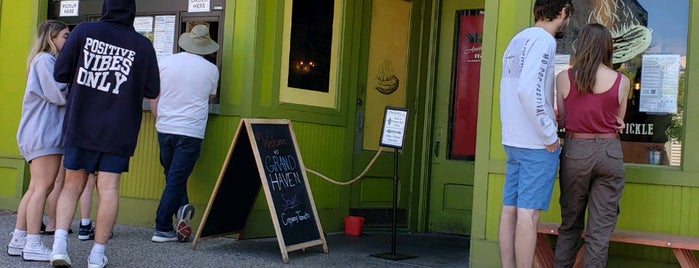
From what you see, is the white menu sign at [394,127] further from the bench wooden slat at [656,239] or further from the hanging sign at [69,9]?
the hanging sign at [69,9]

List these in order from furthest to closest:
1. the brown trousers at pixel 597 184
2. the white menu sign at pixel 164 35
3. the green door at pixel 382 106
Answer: the green door at pixel 382 106, the white menu sign at pixel 164 35, the brown trousers at pixel 597 184

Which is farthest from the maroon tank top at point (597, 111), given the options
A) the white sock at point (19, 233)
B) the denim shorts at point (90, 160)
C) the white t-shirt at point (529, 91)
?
the white sock at point (19, 233)

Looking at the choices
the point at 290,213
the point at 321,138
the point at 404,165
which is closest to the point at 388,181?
the point at 404,165

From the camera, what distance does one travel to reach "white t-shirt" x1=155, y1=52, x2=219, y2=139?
647 cm

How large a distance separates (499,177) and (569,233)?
0.83m

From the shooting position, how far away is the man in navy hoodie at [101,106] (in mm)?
4824

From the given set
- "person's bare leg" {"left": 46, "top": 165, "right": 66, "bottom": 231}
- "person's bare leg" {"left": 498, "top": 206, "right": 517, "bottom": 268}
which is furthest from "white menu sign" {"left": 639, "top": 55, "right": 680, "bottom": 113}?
"person's bare leg" {"left": 46, "top": 165, "right": 66, "bottom": 231}

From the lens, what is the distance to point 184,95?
6.46 m

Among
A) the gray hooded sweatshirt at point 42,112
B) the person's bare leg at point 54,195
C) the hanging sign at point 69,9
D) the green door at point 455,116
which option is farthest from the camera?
the hanging sign at point 69,9

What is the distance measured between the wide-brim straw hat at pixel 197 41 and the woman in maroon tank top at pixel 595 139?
3.15 meters

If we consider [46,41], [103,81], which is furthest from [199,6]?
[103,81]

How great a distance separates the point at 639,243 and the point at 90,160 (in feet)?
10.6

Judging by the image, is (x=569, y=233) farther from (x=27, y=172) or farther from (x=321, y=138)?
(x=27, y=172)

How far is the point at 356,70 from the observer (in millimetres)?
7551
